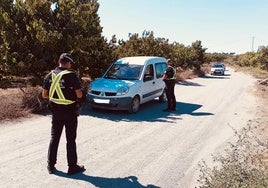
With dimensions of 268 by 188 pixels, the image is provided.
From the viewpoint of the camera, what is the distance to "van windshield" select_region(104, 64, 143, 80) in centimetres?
1135

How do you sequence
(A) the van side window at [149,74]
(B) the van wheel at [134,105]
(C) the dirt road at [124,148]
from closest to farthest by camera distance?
(C) the dirt road at [124,148], (B) the van wheel at [134,105], (A) the van side window at [149,74]

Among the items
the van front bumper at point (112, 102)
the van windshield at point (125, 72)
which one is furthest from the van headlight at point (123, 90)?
the van windshield at point (125, 72)

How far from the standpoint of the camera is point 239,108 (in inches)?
505

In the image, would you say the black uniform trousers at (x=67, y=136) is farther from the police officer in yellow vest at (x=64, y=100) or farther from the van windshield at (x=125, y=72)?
the van windshield at (x=125, y=72)

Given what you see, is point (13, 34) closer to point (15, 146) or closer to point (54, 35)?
point (54, 35)

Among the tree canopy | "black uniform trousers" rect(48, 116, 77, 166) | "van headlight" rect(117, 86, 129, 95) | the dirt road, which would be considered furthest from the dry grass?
"black uniform trousers" rect(48, 116, 77, 166)

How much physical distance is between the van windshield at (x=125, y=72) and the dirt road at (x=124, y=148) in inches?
54.7

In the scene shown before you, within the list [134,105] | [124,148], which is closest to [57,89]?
[124,148]

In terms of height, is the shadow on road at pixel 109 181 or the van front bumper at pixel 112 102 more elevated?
the van front bumper at pixel 112 102

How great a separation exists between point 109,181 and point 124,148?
70.5 inches

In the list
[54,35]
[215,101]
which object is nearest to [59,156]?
[54,35]

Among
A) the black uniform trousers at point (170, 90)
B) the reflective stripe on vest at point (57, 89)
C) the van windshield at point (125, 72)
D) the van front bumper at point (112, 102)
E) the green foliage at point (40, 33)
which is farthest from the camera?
the van windshield at point (125, 72)

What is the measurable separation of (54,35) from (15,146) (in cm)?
479

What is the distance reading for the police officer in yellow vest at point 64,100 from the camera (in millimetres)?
4945
